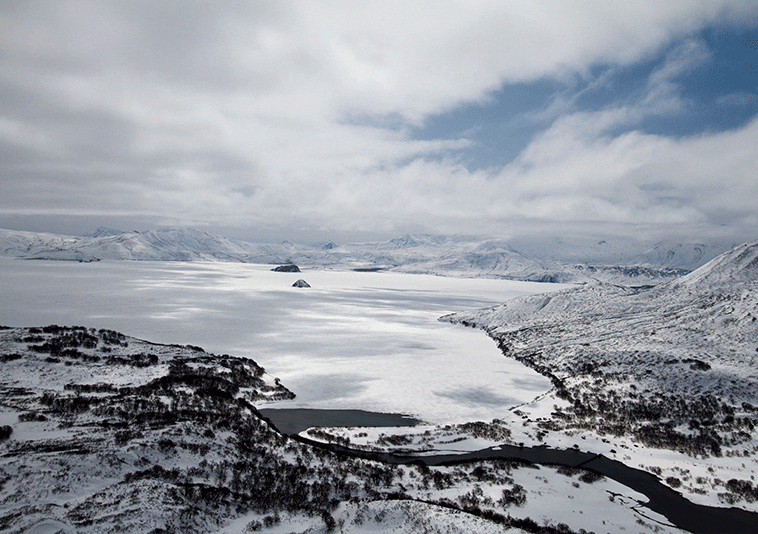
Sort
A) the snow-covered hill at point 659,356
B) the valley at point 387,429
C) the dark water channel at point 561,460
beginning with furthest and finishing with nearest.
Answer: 1. the snow-covered hill at point 659,356
2. the dark water channel at point 561,460
3. the valley at point 387,429

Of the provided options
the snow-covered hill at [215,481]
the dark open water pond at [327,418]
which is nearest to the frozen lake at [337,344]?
the dark open water pond at [327,418]

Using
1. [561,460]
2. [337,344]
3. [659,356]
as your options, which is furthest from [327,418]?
Result: [659,356]

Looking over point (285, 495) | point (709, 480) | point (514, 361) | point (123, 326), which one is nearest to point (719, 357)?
point (514, 361)

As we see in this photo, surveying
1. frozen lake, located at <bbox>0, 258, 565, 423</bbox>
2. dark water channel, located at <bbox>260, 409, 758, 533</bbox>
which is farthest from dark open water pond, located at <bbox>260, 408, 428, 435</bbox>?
frozen lake, located at <bbox>0, 258, 565, 423</bbox>

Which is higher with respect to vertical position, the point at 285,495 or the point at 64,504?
the point at 64,504

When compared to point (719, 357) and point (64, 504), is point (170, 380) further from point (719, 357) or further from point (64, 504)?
point (719, 357)

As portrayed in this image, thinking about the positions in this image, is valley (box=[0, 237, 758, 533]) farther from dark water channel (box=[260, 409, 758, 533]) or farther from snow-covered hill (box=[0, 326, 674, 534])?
dark water channel (box=[260, 409, 758, 533])

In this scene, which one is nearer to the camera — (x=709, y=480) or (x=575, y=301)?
(x=709, y=480)

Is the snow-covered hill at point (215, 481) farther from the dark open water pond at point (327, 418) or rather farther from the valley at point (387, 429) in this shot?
the dark open water pond at point (327, 418)
